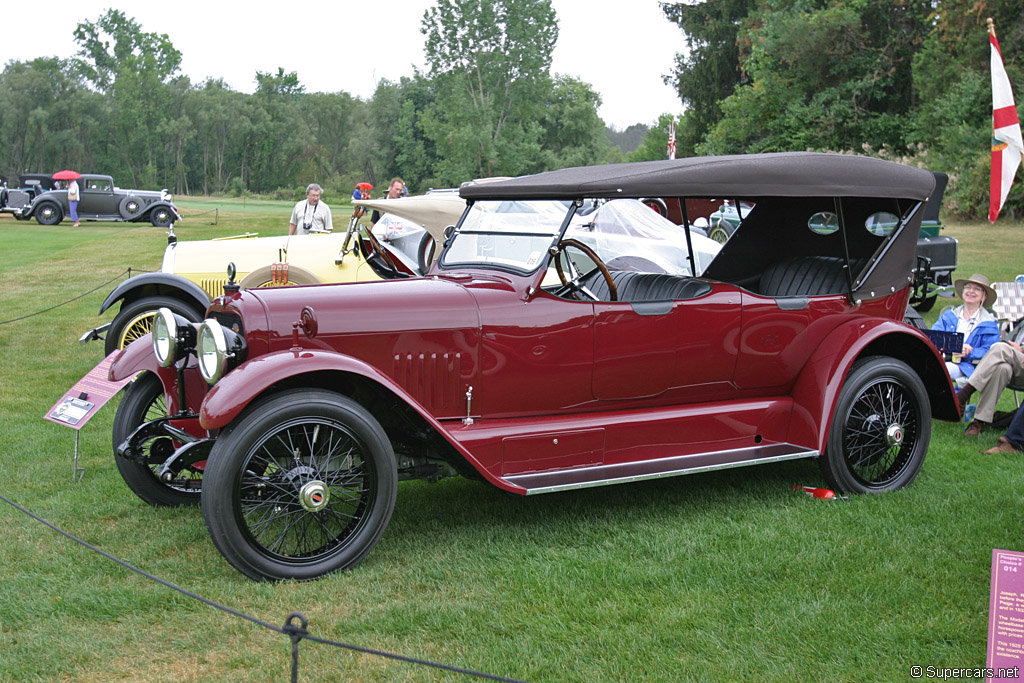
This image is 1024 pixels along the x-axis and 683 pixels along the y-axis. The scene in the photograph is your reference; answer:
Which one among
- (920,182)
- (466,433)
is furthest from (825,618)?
(920,182)

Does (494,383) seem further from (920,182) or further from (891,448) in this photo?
(920,182)

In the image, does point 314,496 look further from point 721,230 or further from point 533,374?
point 721,230

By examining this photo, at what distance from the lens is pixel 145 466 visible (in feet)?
15.6

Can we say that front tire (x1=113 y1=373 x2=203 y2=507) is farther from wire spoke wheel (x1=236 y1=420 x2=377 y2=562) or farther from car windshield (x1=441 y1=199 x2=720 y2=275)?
car windshield (x1=441 y1=199 x2=720 y2=275)

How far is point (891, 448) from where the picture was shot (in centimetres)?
527

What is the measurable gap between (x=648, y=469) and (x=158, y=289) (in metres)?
5.59

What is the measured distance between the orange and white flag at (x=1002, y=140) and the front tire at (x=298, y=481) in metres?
6.24

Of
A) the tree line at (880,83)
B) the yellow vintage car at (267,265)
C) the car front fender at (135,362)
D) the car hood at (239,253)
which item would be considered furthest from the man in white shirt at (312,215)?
the tree line at (880,83)

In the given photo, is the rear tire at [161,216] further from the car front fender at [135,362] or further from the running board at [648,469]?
the running board at [648,469]

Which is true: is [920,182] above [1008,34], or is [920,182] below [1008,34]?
below

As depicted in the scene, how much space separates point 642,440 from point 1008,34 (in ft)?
86.9

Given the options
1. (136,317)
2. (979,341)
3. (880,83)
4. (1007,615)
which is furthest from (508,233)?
(880,83)

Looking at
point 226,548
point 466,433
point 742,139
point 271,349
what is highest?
point 742,139

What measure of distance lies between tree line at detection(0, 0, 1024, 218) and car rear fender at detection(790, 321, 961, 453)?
23.2 m
